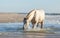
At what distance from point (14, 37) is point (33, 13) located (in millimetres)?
7015

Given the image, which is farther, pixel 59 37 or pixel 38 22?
pixel 38 22

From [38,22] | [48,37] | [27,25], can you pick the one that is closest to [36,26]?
[38,22]

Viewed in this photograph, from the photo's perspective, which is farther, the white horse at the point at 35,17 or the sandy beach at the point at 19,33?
the white horse at the point at 35,17

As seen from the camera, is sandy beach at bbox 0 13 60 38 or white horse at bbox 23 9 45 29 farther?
white horse at bbox 23 9 45 29

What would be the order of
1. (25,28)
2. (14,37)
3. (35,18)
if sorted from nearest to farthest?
(14,37), (25,28), (35,18)

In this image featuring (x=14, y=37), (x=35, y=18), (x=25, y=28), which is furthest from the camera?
(x=35, y=18)

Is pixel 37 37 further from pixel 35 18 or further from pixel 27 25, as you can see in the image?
pixel 35 18

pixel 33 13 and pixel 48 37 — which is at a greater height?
pixel 33 13

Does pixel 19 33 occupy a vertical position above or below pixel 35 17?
below

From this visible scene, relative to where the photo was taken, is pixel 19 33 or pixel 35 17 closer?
pixel 19 33

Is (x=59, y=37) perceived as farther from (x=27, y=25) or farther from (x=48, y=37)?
(x=27, y=25)

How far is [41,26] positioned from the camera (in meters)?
23.5

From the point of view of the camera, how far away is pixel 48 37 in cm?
1553

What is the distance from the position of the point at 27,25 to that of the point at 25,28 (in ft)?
1.10
